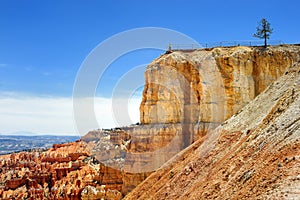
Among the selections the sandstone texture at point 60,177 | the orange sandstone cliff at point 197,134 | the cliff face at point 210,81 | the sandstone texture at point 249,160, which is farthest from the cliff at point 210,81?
the sandstone texture at point 60,177

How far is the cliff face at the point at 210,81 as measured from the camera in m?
42.6

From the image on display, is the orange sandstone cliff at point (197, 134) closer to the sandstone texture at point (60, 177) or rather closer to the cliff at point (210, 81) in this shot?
the cliff at point (210, 81)

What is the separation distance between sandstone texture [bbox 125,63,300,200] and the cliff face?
13.0 metres

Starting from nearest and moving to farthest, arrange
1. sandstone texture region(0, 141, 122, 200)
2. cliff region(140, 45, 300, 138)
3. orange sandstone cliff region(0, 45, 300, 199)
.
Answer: orange sandstone cliff region(0, 45, 300, 199) < cliff region(140, 45, 300, 138) < sandstone texture region(0, 141, 122, 200)

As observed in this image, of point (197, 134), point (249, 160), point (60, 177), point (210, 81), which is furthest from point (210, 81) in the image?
point (60, 177)

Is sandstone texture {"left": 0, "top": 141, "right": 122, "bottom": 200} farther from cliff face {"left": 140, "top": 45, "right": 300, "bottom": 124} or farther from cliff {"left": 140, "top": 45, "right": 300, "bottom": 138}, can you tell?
cliff {"left": 140, "top": 45, "right": 300, "bottom": 138}

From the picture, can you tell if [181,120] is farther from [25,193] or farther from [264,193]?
Result: [25,193]

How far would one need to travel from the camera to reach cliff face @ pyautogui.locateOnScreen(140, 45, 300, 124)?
42594 mm

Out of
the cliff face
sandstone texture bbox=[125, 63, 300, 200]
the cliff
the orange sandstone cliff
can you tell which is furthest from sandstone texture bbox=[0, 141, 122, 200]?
sandstone texture bbox=[125, 63, 300, 200]

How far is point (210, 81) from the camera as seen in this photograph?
1713 inches

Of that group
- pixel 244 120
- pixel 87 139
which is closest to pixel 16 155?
pixel 87 139

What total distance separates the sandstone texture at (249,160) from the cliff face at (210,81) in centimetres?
1303

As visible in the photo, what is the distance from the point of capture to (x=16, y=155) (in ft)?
401

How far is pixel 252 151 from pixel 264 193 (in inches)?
227
